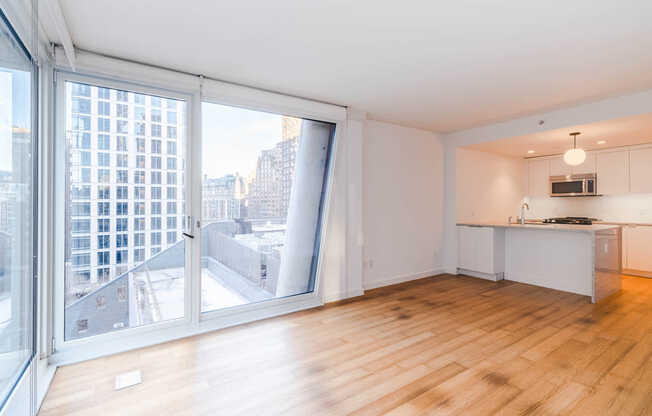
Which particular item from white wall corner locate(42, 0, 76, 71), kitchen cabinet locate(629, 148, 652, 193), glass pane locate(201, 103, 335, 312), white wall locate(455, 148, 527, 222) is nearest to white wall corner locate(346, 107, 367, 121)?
glass pane locate(201, 103, 335, 312)

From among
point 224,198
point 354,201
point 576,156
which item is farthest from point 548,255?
point 224,198

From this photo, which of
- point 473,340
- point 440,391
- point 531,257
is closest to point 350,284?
point 473,340

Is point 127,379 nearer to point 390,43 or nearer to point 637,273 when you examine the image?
point 390,43

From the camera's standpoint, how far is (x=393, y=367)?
2.51m

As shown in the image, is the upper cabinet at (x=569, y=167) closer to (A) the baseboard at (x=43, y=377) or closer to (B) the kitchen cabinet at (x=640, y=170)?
(B) the kitchen cabinet at (x=640, y=170)

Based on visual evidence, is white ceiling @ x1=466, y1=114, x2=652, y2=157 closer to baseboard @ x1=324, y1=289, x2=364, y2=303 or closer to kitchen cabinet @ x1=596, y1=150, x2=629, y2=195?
kitchen cabinet @ x1=596, y1=150, x2=629, y2=195

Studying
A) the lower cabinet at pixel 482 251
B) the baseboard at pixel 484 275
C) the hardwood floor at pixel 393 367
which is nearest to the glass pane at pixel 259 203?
the hardwood floor at pixel 393 367

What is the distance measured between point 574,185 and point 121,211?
7.50 metres

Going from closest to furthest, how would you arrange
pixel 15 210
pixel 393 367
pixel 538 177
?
pixel 15 210
pixel 393 367
pixel 538 177

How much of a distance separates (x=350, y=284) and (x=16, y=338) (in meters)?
3.36

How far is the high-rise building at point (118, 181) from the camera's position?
2.71 meters

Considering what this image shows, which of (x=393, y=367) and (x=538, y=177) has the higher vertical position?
(x=538, y=177)

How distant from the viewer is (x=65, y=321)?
8.75ft

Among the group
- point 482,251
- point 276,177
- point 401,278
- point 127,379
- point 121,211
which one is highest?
point 276,177
